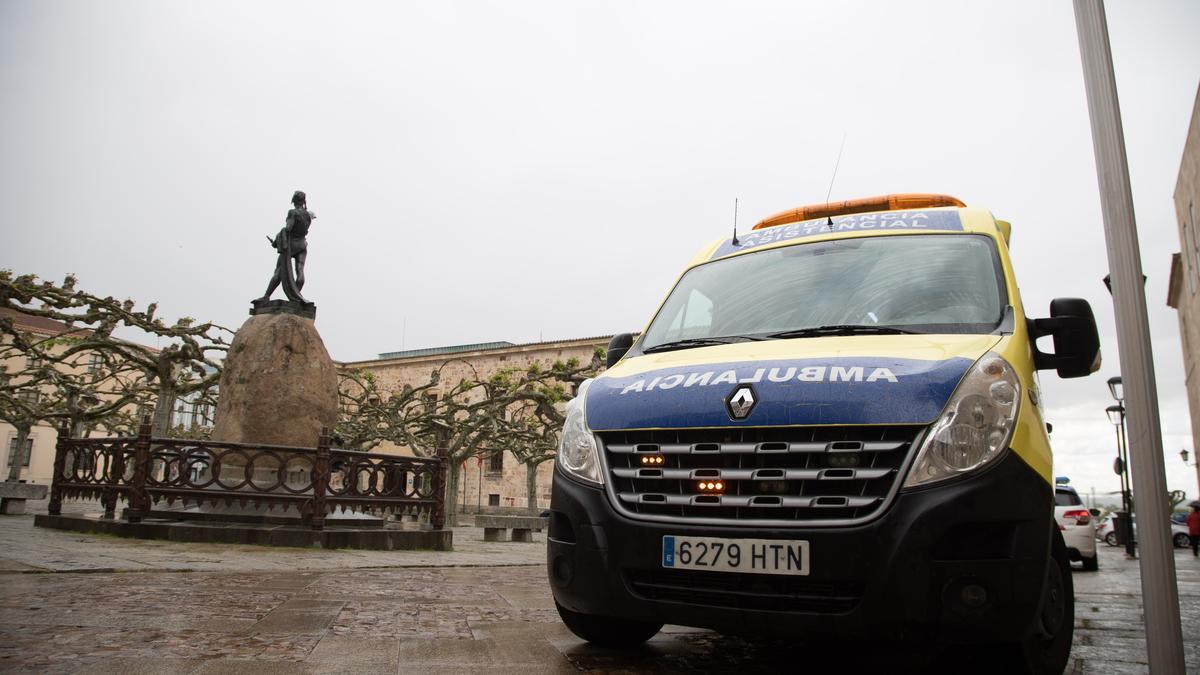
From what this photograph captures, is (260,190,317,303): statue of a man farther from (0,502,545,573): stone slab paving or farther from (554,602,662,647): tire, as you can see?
(554,602,662,647): tire

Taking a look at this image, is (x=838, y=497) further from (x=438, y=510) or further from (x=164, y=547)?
(x=438, y=510)

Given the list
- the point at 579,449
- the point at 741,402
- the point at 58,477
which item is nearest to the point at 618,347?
the point at 579,449

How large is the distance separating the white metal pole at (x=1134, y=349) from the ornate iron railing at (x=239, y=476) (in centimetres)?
944

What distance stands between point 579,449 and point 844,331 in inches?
53.1

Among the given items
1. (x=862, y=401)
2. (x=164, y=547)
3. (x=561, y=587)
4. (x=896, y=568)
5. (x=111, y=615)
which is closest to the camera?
(x=896, y=568)

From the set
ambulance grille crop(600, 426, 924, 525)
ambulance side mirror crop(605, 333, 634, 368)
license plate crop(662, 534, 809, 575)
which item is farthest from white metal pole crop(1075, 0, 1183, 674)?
ambulance side mirror crop(605, 333, 634, 368)

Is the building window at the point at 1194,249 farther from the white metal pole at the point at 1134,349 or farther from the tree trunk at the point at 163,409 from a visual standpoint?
the tree trunk at the point at 163,409

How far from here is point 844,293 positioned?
14.0 feet

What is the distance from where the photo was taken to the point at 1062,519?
14.8 m

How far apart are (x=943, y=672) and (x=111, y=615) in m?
4.22

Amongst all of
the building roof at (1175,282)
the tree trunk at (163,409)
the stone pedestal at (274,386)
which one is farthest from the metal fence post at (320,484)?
the building roof at (1175,282)

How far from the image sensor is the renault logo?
10.8 feet

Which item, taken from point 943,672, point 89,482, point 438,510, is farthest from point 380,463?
point 943,672

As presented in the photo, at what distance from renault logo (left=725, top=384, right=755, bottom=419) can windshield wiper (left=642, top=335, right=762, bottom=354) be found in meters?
0.77
